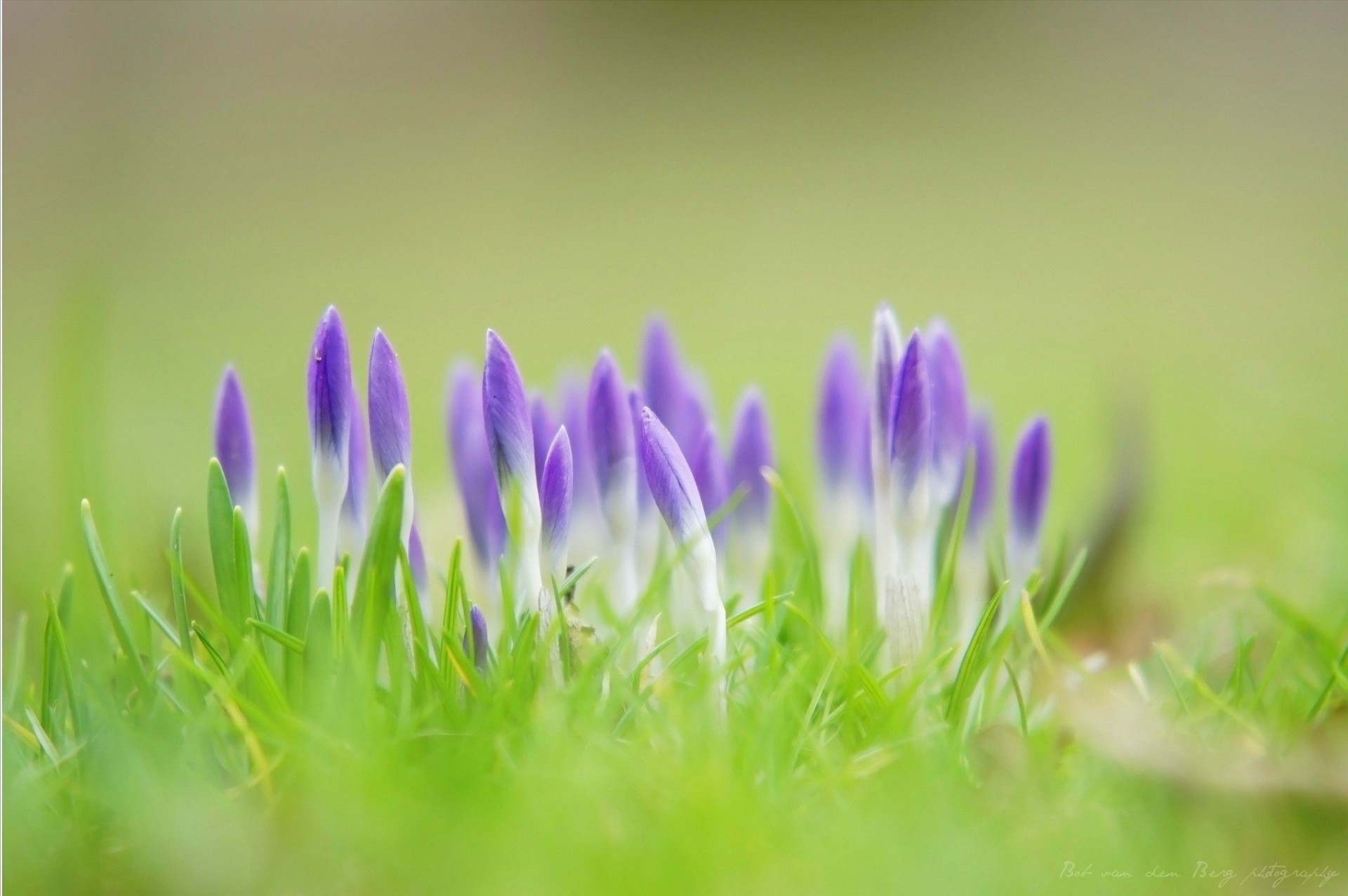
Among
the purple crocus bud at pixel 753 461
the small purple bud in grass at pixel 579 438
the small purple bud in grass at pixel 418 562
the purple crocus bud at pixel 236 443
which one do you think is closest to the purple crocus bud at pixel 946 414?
the purple crocus bud at pixel 753 461

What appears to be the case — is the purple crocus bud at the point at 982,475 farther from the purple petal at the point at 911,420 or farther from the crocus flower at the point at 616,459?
the crocus flower at the point at 616,459

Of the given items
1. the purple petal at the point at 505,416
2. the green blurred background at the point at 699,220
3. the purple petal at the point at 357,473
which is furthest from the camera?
the green blurred background at the point at 699,220

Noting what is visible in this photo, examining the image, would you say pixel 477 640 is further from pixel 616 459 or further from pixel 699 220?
pixel 699 220

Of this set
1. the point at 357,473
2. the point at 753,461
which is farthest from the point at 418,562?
the point at 753,461

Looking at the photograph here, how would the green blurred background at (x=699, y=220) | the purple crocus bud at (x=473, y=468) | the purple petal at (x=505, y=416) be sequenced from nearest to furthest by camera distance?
1. the purple petal at (x=505, y=416)
2. the purple crocus bud at (x=473, y=468)
3. the green blurred background at (x=699, y=220)

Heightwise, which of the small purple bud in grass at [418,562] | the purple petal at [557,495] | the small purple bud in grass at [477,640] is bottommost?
the small purple bud in grass at [477,640]

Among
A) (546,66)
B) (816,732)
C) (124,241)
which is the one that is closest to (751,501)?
(816,732)

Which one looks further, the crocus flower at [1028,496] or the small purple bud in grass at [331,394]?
the crocus flower at [1028,496]

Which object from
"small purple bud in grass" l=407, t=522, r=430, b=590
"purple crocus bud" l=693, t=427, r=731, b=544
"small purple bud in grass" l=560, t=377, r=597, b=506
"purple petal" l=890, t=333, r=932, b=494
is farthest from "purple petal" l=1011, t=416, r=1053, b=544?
"small purple bud in grass" l=407, t=522, r=430, b=590
